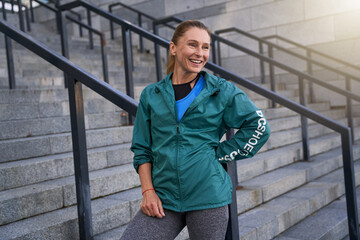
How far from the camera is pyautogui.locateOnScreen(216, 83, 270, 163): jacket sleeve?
1.72 metres

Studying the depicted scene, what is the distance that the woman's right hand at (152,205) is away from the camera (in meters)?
1.69

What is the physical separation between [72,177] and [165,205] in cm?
154

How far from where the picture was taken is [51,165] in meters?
3.04

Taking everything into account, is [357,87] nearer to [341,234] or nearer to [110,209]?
[341,234]

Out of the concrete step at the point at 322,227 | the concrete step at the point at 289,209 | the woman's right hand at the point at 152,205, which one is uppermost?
the woman's right hand at the point at 152,205

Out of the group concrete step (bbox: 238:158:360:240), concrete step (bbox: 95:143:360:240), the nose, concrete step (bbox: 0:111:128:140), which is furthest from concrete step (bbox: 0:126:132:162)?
the nose

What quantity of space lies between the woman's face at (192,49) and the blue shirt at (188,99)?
0.07 metres

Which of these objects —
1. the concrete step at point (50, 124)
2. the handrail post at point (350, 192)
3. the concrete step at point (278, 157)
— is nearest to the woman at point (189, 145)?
the handrail post at point (350, 192)

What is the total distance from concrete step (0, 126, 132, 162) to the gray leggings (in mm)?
1706

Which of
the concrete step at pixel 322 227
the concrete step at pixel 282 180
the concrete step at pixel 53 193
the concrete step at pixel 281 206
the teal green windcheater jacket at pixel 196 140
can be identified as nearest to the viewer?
the teal green windcheater jacket at pixel 196 140

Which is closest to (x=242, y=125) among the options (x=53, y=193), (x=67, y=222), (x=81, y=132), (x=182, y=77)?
(x=182, y=77)

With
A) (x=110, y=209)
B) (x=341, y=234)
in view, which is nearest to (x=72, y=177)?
(x=110, y=209)

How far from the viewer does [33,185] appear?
2.86 m

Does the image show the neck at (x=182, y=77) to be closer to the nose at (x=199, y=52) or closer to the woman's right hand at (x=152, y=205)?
the nose at (x=199, y=52)
